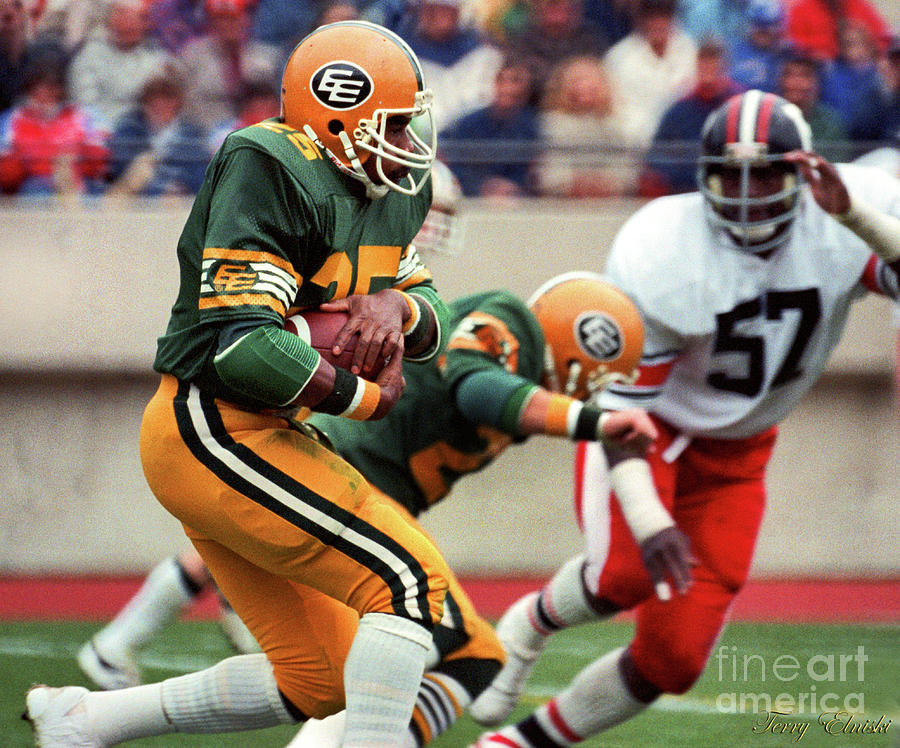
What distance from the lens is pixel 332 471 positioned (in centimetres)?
250

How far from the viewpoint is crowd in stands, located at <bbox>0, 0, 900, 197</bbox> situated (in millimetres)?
6578

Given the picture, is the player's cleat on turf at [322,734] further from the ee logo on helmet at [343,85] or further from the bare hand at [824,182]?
the bare hand at [824,182]

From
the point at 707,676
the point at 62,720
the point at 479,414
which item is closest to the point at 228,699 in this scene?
the point at 62,720

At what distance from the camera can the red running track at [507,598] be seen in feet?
18.2

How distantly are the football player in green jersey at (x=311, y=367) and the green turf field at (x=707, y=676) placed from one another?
124cm

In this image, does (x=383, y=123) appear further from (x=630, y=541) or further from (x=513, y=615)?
(x=513, y=615)

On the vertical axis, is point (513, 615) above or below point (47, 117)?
below

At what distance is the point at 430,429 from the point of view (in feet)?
10.8

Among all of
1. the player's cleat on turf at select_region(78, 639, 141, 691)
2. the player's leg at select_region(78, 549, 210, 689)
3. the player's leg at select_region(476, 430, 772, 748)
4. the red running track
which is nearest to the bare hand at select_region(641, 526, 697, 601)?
the player's leg at select_region(476, 430, 772, 748)

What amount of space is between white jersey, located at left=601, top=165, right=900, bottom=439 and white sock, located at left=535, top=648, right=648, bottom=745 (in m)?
0.69

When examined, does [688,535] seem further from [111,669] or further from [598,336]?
[111,669]

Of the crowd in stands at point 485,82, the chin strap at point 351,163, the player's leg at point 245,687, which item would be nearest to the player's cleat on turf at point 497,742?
the player's leg at point 245,687

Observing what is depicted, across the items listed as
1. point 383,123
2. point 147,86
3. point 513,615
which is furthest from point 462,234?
point 383,123

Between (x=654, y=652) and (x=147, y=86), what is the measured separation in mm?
4470
